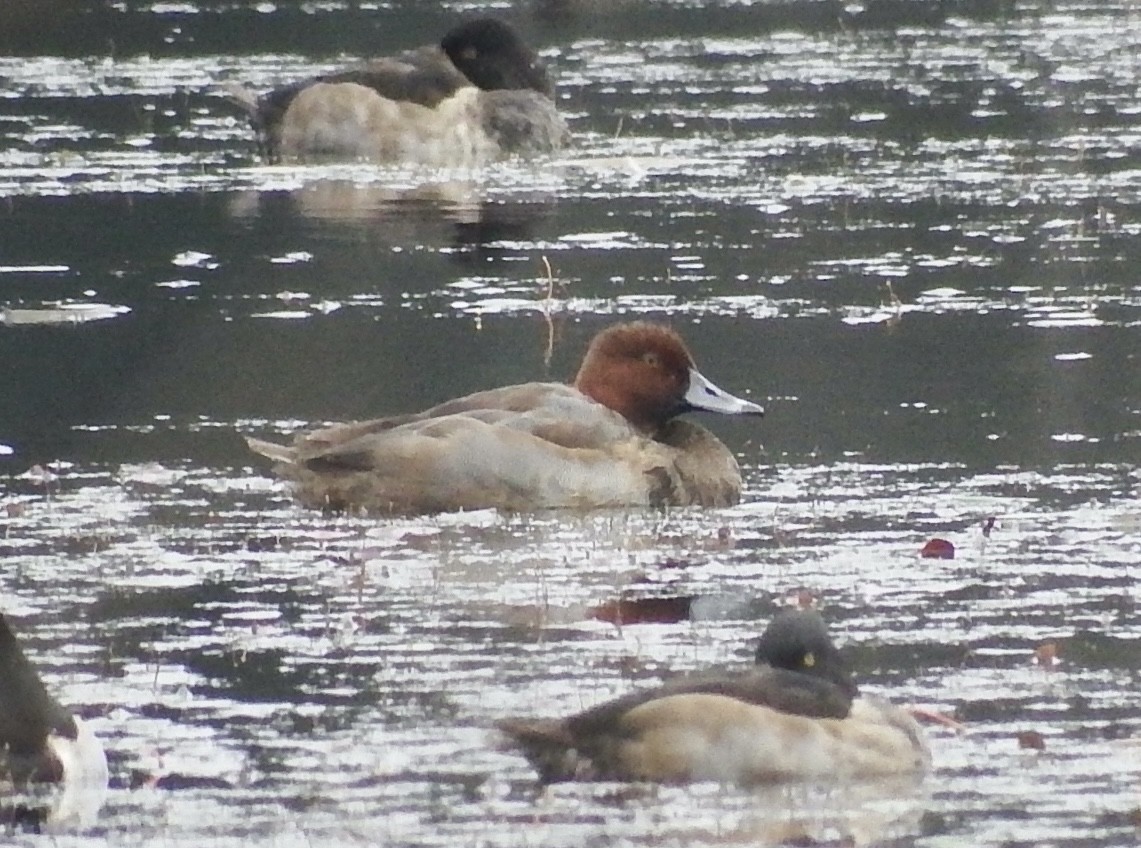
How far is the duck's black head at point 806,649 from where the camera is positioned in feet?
29.9

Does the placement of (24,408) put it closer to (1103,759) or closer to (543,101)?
(1103,759)

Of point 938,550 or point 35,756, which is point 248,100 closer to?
point 938,550

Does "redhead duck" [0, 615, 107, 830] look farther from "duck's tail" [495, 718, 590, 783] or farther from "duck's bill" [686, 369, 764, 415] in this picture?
"duck's bill" [686, 369, 764, 415]

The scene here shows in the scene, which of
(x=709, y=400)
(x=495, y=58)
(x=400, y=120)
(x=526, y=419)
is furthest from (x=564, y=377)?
(x=495, y=58)

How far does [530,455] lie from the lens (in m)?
12.7

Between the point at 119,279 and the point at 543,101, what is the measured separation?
640 cm

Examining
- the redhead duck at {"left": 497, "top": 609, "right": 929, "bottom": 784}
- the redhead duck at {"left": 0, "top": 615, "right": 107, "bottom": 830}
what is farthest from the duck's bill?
the redhead duck at {"left": 0, "top": 615, "right": 107, "bottom": 830}

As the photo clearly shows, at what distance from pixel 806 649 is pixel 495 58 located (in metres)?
17.6

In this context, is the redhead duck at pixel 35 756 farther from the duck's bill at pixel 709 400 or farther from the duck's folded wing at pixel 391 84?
the duck's folded wing at pixel 391 84

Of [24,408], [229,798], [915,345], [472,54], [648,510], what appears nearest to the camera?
[229,798]

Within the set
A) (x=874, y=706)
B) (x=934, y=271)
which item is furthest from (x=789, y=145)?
(x=874, y=706)

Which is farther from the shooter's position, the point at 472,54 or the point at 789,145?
the point at 472,54

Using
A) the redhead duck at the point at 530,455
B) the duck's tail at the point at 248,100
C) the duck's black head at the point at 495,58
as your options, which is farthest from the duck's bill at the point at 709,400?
the duck's black head at the point at 495,58

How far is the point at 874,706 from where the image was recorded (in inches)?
356
